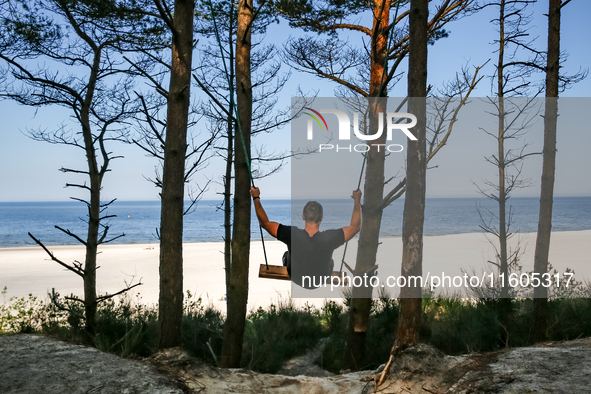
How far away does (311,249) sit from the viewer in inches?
186

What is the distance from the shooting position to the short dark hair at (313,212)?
189 inches

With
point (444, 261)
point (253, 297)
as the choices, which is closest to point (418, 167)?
point (253, 297)

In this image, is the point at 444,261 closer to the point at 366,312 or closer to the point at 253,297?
the point at 253,297

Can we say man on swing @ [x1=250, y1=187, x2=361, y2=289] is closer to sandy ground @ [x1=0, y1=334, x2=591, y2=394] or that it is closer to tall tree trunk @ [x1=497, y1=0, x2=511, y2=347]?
sandy ground @ [x1=0, y1=334, x2=591, y2=394]

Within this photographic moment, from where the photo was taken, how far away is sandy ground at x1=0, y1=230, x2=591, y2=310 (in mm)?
13891

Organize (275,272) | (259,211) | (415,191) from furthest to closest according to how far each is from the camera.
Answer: (275,272), (259,211), (415,191)

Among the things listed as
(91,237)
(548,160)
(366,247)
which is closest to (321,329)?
(366,247)

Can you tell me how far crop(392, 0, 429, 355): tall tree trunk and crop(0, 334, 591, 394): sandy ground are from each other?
0.24 metres

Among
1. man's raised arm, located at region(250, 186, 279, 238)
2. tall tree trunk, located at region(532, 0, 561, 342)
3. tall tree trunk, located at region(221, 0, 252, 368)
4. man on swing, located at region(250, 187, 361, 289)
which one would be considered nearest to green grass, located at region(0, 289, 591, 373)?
tall tree trunk, located at region(221, 0, 252, 368)

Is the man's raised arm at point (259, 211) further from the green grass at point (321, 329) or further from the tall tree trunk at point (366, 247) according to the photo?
the green grass at point (321, 329)

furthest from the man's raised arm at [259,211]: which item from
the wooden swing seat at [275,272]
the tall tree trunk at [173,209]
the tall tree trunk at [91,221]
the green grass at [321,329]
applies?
the tall tree trunk at [91,221]

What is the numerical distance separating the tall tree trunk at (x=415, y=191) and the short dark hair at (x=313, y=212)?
3.74ft

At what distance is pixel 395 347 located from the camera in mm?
3783

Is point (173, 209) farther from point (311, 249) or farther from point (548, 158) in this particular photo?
point (548, 158)
